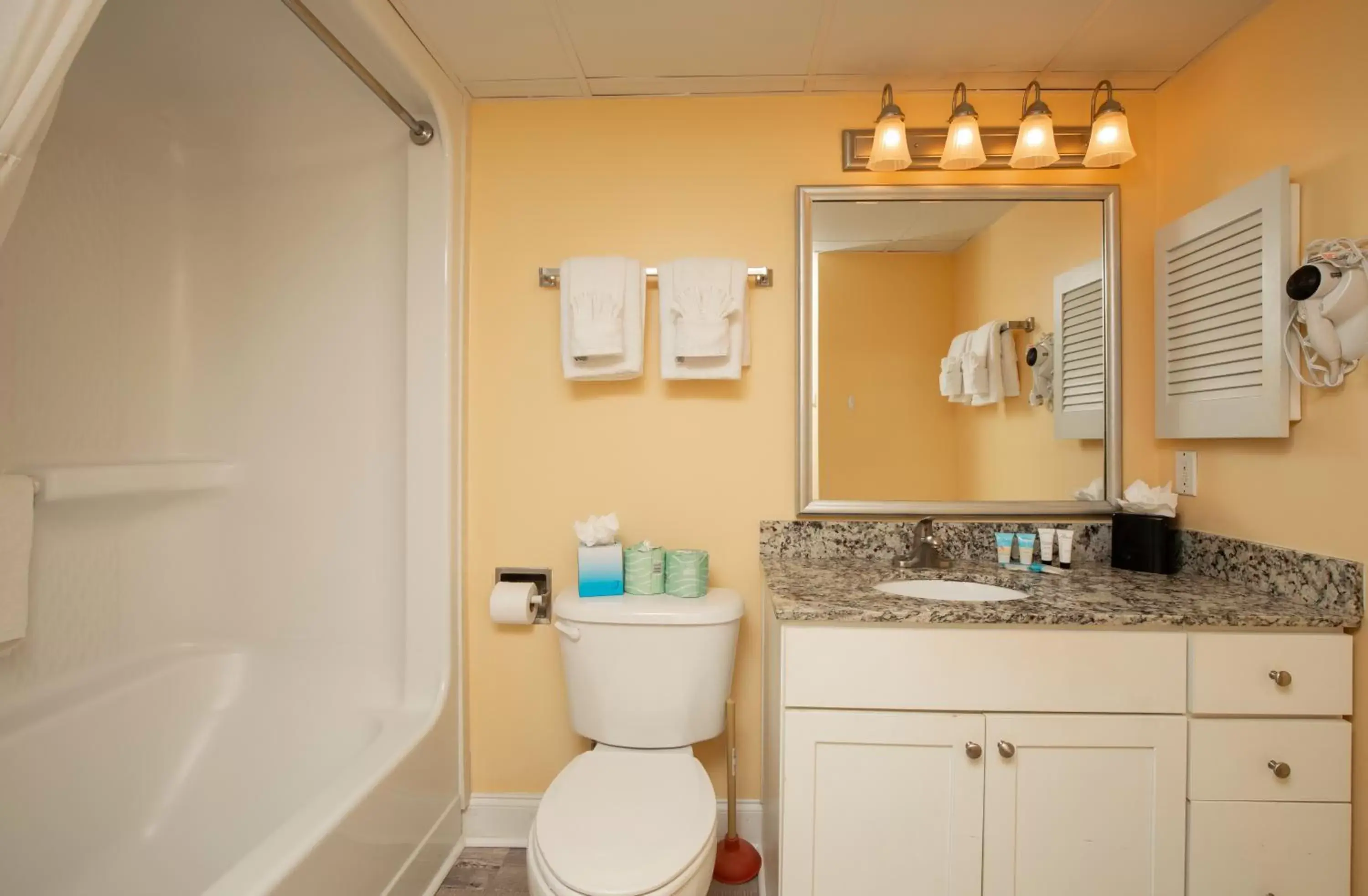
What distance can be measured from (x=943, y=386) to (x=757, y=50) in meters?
0.97

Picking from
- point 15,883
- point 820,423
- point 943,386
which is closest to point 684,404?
point 820,423

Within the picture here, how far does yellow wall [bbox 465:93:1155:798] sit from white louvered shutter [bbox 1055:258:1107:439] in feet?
0.28

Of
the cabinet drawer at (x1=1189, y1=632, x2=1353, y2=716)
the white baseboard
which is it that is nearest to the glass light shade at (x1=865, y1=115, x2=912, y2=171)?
the cabinet drawer at (x1=1189, y1=632, x2=1353, y2=716)

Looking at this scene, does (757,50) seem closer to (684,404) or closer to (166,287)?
(684,404)

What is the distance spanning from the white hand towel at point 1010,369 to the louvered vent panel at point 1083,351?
4.5 inches

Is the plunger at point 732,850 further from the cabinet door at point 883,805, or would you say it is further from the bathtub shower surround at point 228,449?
the bathtub shower surround at point 228,449

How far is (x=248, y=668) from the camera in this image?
5.88 ft

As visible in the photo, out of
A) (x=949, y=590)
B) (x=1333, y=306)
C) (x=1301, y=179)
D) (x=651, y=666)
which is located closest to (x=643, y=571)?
(x=651, y=666)

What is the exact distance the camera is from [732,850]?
A: 163 cm

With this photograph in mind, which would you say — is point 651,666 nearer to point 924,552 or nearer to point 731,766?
point 731,766

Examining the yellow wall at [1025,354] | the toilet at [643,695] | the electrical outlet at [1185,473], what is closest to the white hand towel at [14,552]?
the toilet at [643,695]

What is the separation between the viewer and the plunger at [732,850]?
1.59 meters

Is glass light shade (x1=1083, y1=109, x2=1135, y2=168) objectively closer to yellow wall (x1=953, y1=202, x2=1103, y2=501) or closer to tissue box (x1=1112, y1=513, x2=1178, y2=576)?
yellow wall (x1=953, y1=202, x2=1103, y2=501)

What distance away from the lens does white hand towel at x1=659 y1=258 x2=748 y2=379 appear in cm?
163
